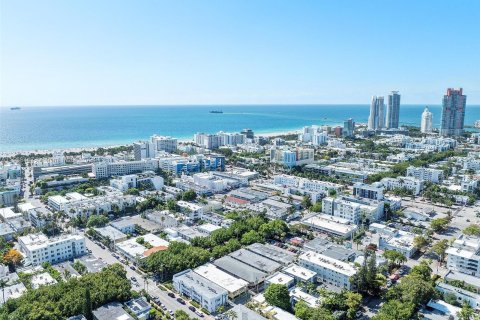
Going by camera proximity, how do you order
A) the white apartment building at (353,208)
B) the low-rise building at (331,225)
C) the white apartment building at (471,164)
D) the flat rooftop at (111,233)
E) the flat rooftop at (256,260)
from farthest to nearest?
the white apartment building at (471,164) < the white apartment building at (353,208) < the low-rise building at (331,225) < the flat rooftop at (111,233) < the flat rooftop at (256,260)

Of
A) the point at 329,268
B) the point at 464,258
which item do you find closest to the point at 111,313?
the point at 329,268

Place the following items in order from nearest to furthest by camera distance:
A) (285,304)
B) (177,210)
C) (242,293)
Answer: (285,304), (242,293), (177,210)

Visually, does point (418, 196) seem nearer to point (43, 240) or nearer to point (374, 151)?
point (374, 151)

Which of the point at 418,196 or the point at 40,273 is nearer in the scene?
the point at 40,273

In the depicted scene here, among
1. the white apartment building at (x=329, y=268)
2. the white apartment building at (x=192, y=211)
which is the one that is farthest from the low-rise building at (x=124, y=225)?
the white apartment building at (x=329, y=268)

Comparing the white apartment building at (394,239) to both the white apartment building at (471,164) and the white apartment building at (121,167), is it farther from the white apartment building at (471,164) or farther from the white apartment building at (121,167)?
the white apartment building at (121,167)

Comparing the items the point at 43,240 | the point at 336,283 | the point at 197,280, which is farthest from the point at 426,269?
the point at 43,240

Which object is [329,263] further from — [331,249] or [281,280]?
[281,280]
